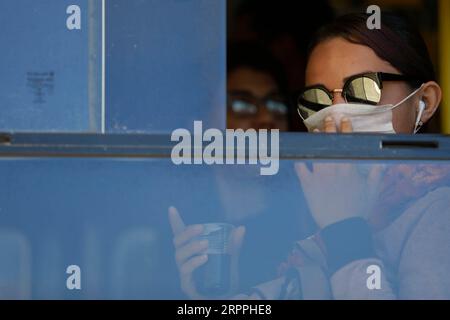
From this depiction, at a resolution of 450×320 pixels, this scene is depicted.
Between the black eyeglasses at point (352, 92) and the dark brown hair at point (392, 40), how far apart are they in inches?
2.9

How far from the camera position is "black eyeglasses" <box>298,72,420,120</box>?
7.29ft

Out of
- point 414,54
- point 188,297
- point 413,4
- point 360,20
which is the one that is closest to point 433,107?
point 414,54

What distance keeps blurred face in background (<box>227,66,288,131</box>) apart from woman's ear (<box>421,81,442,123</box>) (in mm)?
1041

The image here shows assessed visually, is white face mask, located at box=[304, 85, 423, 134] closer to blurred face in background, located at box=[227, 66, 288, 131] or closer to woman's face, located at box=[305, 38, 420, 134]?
woman's face, located at box=[305, 38, 420, 134]

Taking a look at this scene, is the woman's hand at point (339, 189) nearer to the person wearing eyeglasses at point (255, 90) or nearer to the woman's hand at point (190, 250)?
the woman's hand at point (190, 250)

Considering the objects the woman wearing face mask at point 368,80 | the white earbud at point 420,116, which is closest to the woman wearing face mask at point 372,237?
the woman wearing face mask at point 368,80

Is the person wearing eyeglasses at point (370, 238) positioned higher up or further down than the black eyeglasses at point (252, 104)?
further down

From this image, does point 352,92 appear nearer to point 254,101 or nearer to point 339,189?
point 339,189

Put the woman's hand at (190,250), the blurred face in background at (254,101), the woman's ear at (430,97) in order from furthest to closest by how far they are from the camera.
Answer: the blurred face in background at (254,101)
the woman's ear at (430,97)
the woman's hand at (190,250)

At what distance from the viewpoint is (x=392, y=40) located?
8.01ft

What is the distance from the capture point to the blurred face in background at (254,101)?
3.48 metres

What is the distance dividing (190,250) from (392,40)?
0.99 meters

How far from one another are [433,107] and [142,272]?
106 cm

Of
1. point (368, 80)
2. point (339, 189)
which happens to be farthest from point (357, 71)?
point (339, 189)
